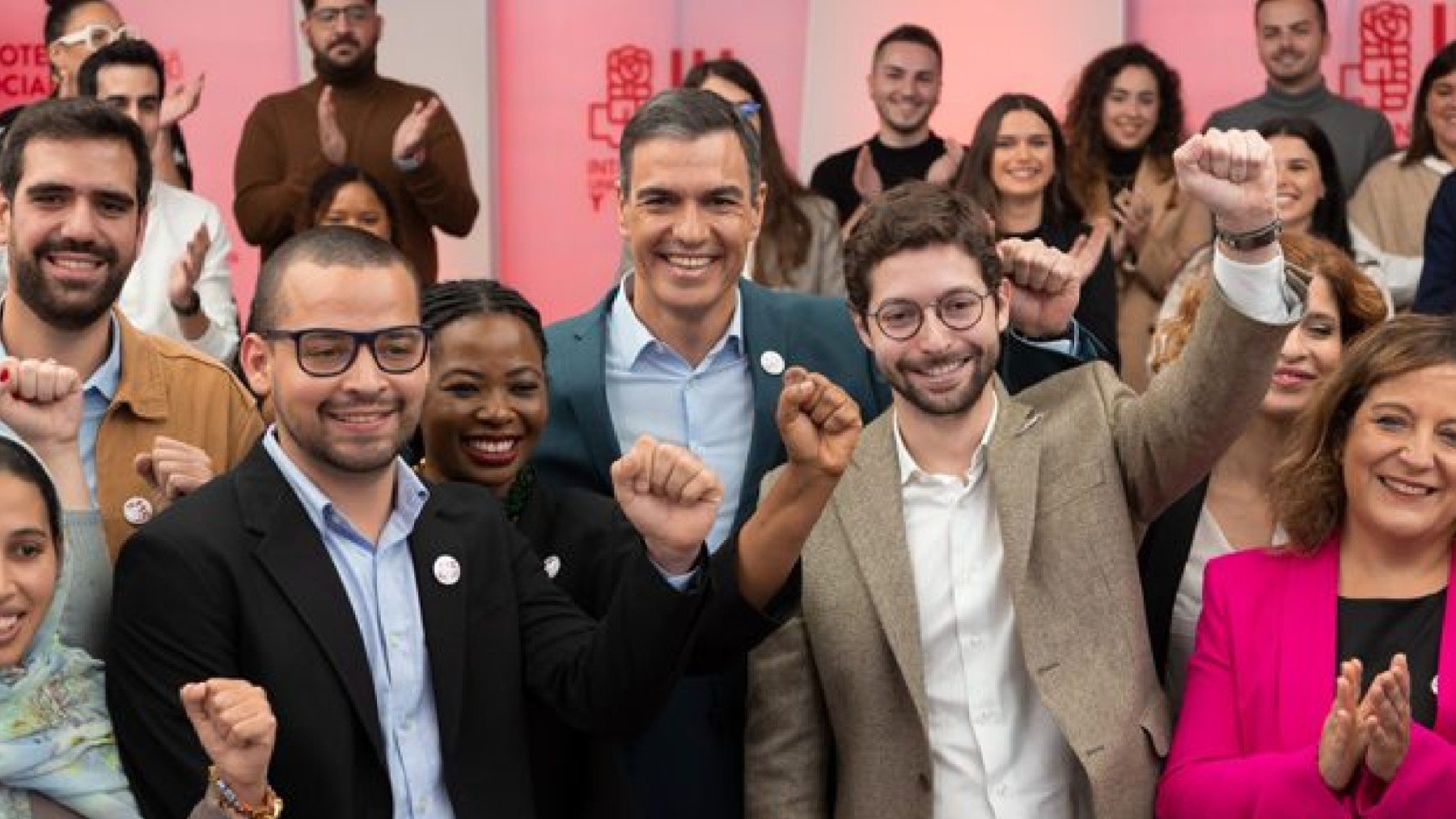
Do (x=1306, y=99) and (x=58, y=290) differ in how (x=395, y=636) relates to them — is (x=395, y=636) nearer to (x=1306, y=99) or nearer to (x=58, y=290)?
(x=58, y=290)

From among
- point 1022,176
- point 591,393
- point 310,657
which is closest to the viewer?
point 310,657

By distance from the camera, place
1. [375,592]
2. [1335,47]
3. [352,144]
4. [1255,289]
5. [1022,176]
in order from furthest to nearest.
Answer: [1335,47] → [352,144] → [1022,176] → [1255,289] → [375,592]

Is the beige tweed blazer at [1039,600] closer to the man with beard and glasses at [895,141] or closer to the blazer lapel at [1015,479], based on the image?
the blazer lapel at [1015,479]

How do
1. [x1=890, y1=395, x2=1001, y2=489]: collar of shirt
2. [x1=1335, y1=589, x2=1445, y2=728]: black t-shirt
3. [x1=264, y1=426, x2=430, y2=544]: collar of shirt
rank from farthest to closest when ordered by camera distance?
[x1=890, y1=395, x2=1001, y2=489]: collar of shirt → [x1=1335, y1=589, x2=1445, y2=728]: black t-shirt → [x1=264, y1=426, x2=430, y2=544]: collar of shirt

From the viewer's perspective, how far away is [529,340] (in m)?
4.21

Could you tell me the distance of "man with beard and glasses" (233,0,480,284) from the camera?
681cm

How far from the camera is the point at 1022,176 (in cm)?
683

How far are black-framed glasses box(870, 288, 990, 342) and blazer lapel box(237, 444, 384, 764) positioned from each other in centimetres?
Result: 99

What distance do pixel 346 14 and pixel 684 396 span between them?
9.90ft

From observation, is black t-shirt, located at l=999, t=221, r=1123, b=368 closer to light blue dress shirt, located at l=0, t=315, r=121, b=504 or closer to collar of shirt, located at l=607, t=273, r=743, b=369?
collar of shirt, located at l=607, t=273, r=743, b=369

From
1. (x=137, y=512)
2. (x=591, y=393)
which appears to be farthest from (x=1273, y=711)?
(x=137, y=512)

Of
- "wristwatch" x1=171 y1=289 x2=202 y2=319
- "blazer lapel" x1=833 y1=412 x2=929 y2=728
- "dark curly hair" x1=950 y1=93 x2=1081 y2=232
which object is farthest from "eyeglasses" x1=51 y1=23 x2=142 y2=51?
"blazer lapel" x1=833 y1=412 x2=929 y2=728

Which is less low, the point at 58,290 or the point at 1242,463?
the point at 58,290

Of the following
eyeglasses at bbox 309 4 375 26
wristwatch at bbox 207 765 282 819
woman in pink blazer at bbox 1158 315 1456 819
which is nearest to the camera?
wristwatch at bbox 207 765 282 819
